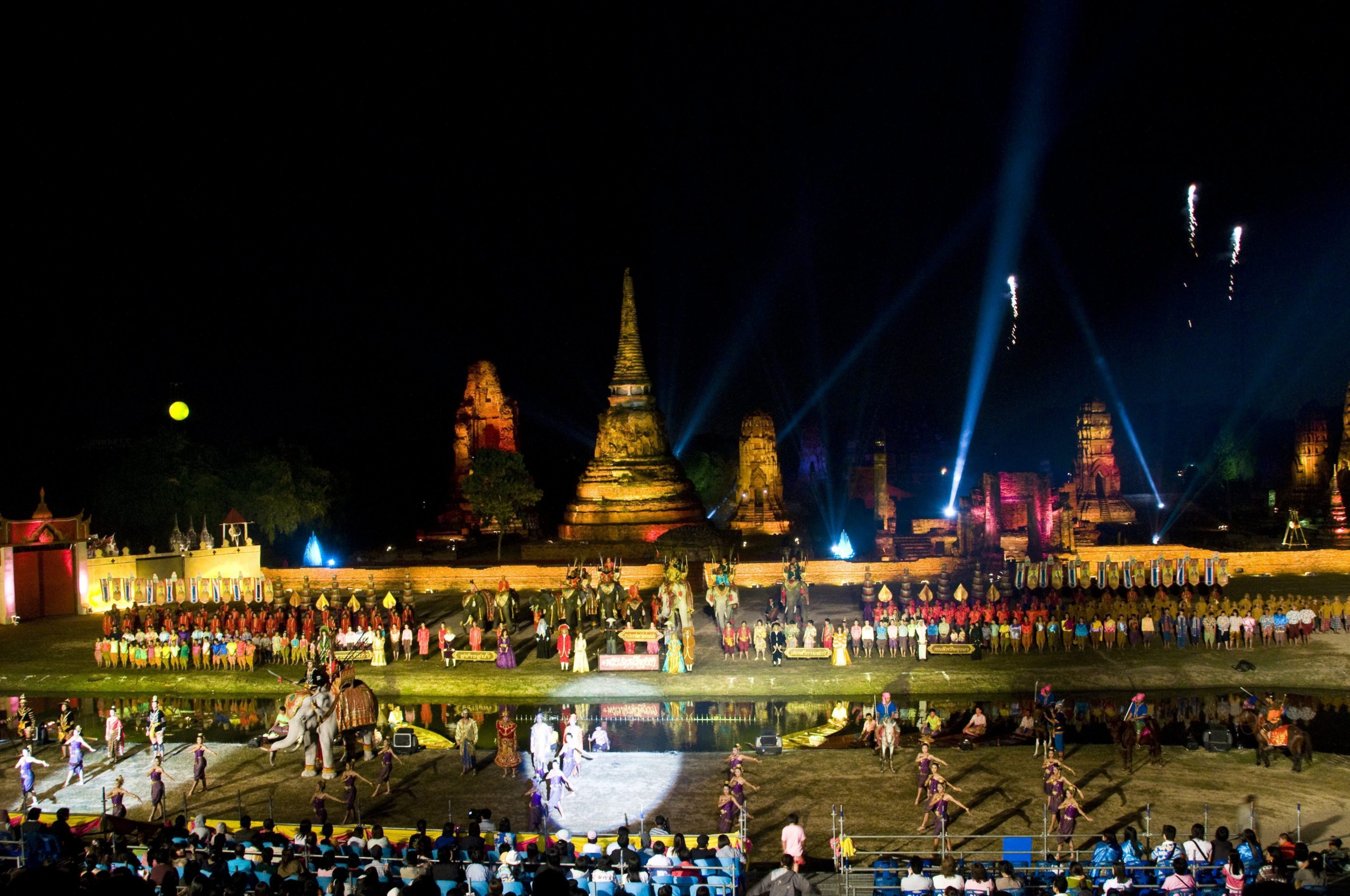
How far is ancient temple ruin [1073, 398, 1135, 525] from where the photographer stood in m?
49.6

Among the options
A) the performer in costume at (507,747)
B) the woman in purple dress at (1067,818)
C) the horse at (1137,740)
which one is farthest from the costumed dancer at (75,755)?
the horse at (1137,740)

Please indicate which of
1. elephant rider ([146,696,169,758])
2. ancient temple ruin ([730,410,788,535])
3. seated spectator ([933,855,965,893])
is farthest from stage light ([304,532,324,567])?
seated spectator ([933,855,965,893])

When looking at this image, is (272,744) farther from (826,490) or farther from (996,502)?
(826,490)

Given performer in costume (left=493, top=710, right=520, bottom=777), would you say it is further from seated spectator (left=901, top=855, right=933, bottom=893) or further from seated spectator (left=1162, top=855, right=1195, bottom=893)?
seated spectator (left=1162, top=855, right=1195, bottom=893)

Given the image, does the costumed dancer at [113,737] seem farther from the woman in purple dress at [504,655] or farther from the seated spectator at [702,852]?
the seated spectator at [702,852]

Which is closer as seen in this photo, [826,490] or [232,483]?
[232,483]

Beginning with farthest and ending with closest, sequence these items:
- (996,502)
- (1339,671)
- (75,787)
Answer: (996,502) < (1339,671) < (75,787)

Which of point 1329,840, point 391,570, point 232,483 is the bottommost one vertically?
point 1329,840

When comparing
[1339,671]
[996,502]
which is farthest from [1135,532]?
[1339,671]

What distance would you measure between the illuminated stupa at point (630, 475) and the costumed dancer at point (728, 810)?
28.0 meters

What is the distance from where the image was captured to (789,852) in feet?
42.5

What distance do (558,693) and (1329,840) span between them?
15303 millimetres

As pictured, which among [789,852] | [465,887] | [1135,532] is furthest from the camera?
[1135,532]

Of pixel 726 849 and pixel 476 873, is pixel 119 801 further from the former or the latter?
pixel 726 849
